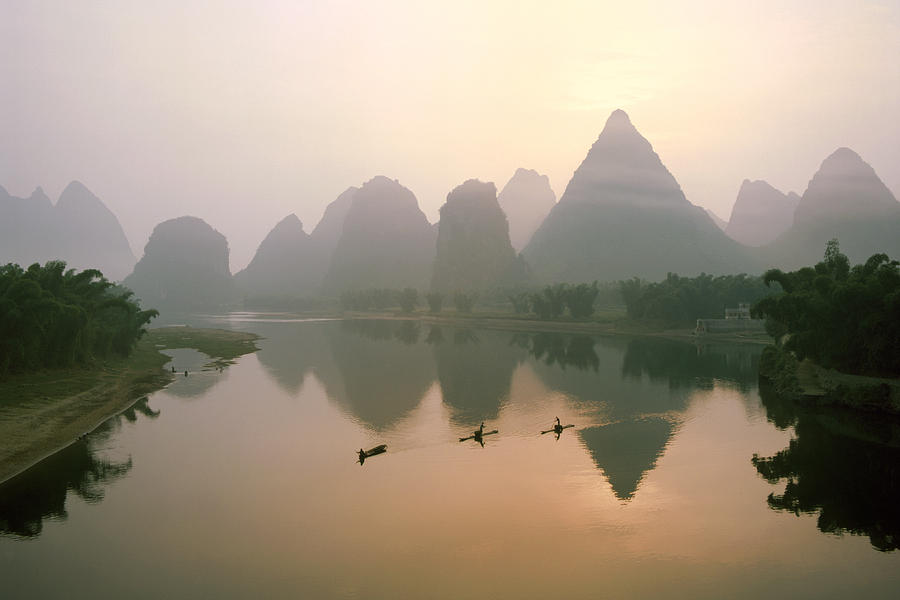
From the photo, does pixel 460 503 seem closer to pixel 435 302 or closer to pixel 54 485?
pixel 54 485

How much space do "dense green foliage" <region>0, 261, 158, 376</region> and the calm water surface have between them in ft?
27.2

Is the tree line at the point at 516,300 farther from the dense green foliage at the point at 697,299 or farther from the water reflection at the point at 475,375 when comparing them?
the water reflection at the point at 475,375

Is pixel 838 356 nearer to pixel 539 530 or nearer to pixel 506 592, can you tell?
pixel 539 530

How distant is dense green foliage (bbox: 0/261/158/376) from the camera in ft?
122

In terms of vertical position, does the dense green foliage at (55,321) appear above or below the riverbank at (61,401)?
above

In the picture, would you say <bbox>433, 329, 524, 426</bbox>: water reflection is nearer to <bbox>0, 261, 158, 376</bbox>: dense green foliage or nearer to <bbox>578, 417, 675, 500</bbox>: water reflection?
<bbox>578, 417, 675, 500</bbox>: water reflection

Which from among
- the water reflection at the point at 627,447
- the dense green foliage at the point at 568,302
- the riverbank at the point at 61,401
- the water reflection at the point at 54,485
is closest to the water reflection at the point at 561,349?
the dense green foliage at the point at 568,302

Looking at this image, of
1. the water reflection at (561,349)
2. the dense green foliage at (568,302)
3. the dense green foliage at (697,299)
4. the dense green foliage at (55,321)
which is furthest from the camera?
the dense green foliage at (568,302)

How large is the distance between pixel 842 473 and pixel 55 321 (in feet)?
155

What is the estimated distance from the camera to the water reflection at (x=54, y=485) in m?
19.3

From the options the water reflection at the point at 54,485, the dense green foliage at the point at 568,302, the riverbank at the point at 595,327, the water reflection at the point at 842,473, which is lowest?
the water reflection at the point at 842,473

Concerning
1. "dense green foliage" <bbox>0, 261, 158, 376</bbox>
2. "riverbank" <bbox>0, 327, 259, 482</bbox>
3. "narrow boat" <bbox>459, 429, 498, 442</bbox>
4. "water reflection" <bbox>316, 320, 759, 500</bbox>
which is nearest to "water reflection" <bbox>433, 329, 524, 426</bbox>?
"water reflection" <bbox>316, 320, 759, 500</bbox>

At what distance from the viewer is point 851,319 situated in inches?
1432

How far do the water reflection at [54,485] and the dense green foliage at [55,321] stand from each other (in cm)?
1275
